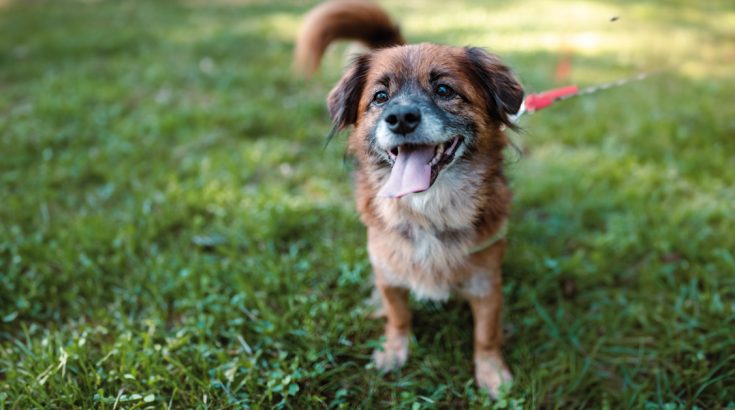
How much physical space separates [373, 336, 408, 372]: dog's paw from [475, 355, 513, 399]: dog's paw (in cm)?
37

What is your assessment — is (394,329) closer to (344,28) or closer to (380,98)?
(380,98)

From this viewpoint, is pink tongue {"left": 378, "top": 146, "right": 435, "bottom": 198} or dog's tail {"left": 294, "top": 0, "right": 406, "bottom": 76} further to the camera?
dog's tail {"left": 294, "top": 0, "right": 406, "bottom": 76}

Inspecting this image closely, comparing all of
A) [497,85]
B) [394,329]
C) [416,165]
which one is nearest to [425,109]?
[416,165]

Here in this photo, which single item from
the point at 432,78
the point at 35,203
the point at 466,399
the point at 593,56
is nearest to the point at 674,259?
the point at 466,399

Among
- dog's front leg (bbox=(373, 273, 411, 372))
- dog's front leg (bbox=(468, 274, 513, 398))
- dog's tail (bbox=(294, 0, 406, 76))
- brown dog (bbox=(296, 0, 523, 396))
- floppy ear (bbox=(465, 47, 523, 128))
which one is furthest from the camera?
dog's tail (bbox=(294, 0, 406, 76))

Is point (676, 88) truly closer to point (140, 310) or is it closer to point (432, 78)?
point (432, 78)

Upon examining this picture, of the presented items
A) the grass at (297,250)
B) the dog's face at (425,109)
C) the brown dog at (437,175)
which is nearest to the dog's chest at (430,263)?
the brown dog at (437,175)

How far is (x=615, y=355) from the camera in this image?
2.55m

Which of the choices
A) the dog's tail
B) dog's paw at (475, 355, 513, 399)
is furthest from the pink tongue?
the dog's tail

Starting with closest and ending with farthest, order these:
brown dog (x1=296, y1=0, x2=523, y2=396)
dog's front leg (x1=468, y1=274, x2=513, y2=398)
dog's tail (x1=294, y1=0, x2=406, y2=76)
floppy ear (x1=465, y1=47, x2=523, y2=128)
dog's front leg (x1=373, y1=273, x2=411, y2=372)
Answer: brown dog (x1=296, y1=0, x2=523, y2=396)
floppy ear (x1=465, y1=47, x2=523, y2=128)
dog's front leg (x1=468, y1=274, x2=513, y2=398)
dog's front leg (x1=373, y1=273, x2=411, y2=372)
dog's tail (x1=294, y1=0, x2=406, y2=76)

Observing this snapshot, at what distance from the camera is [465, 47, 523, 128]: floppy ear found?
7.41ft

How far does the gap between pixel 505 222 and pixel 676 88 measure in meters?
4.00

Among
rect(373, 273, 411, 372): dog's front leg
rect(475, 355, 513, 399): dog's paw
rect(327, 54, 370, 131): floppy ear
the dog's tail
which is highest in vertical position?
the dog's tail

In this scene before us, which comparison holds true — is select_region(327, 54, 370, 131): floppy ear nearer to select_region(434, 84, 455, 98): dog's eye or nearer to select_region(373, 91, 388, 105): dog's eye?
select_region(373, 91, 388, 105): dog's eye
